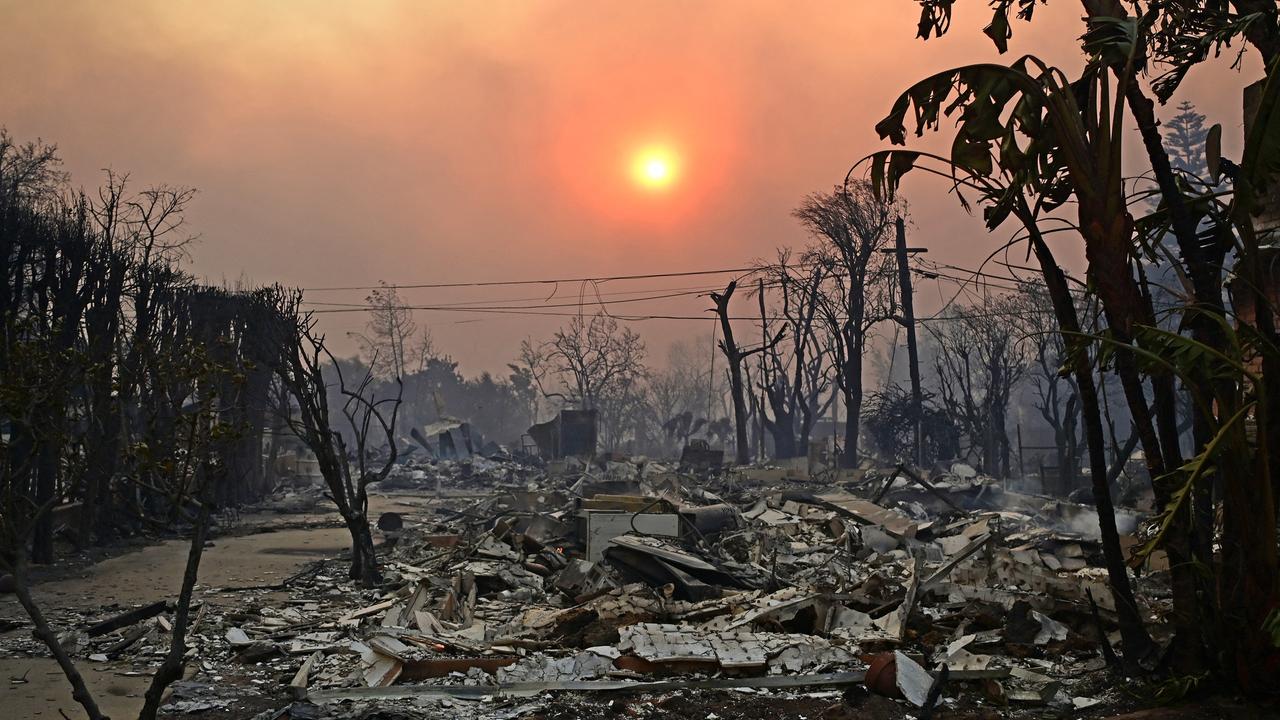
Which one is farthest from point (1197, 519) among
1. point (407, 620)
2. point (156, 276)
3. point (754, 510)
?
point (156, 276)

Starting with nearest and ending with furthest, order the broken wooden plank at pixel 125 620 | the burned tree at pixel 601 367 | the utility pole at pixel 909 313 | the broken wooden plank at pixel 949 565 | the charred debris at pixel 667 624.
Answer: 1. the charred debris at pixel 667 624
2. the broken wooden plank at pixel 125 620
3. the broken wooden plank at pixel 949 565
4. the utility pole at pixel 909 313
5. the burned tree at pixel 601 367

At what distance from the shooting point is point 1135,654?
20.1 ft

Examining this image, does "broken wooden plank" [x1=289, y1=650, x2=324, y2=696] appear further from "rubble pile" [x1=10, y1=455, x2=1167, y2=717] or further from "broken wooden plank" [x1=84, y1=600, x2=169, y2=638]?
"broken wooden plank" [x1=84, y1=600, x2=169, y2=638]

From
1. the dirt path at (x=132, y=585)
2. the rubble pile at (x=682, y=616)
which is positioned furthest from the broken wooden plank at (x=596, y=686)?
the dirt path at (x=132, y=585)

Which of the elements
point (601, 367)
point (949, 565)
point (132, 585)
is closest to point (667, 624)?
point (949, 565)

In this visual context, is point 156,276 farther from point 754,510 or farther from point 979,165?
point 979,165

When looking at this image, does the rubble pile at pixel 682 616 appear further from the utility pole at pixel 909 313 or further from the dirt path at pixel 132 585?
the utility pole at pixel 909 313

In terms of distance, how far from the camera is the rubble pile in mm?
6805

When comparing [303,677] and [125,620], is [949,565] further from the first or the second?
[125,620]

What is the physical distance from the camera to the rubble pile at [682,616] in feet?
22.3

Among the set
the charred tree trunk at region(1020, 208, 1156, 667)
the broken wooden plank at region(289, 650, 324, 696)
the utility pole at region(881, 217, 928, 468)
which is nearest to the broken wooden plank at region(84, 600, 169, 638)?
the broken wooden plank at region(289, 650, 324, 696)

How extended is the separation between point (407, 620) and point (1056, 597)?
662 cm

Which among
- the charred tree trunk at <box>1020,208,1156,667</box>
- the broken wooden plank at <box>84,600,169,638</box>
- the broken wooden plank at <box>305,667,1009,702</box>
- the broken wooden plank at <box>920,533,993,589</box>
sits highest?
the charred tree trunk at <box>1020,208,1156,667</box>

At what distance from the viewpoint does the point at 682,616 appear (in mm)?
8953
